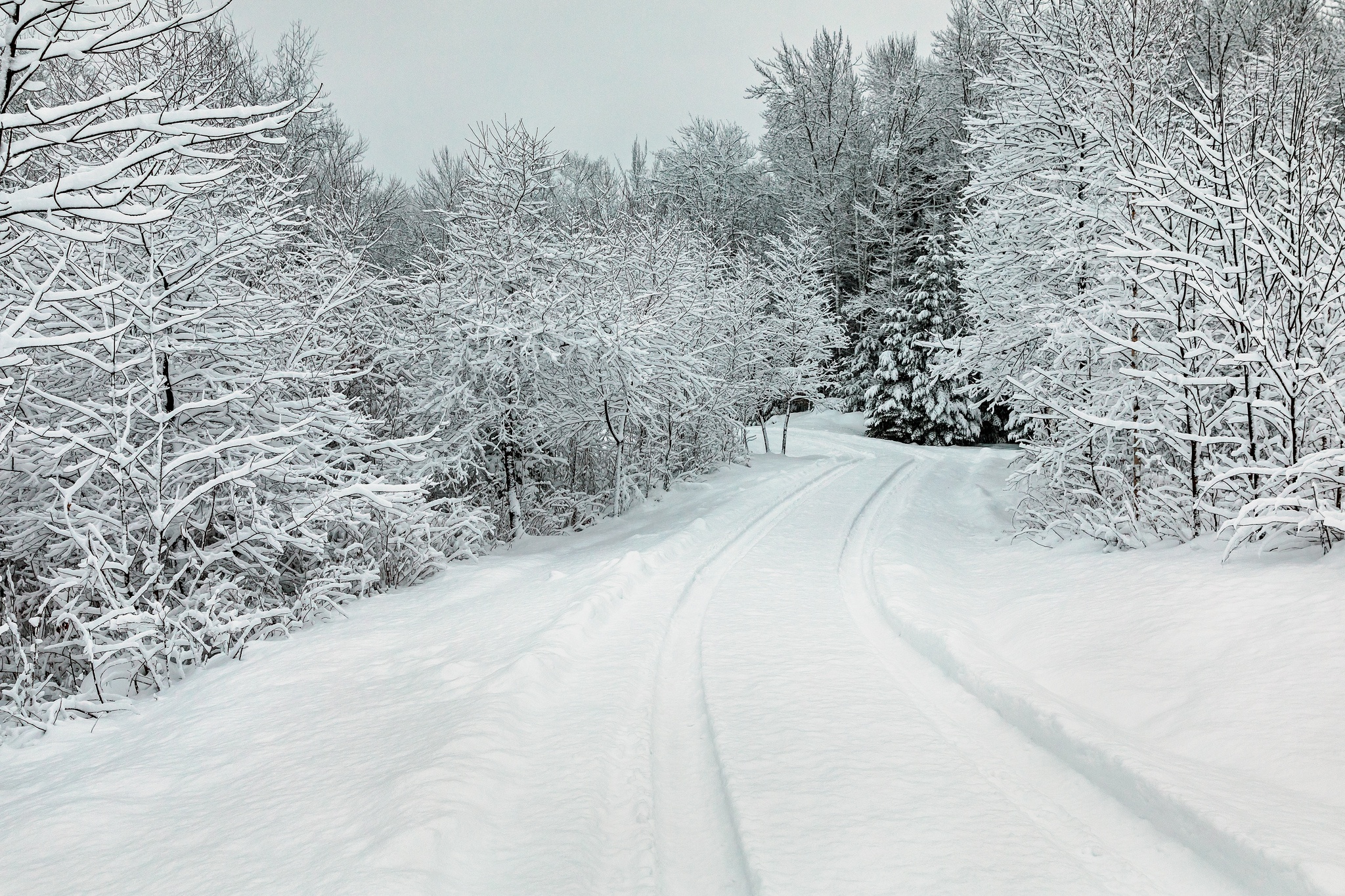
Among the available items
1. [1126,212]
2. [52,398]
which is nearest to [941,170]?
[1126,212]

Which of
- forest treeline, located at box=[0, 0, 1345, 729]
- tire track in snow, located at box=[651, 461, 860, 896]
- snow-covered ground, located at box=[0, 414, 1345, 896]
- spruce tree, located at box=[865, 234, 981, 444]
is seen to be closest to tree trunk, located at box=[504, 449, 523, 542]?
forest treeline, located at box=[0, 0, 1345, 729]

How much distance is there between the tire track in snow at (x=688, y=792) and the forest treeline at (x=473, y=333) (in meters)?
3.04

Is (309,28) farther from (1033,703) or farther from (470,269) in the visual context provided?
(1033,703)

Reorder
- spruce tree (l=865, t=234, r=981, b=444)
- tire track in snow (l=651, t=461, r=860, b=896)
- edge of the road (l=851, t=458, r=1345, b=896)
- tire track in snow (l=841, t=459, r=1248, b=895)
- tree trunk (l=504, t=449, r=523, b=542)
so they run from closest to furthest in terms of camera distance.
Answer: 1. edge of the road (l=851, t=458, r=1345, b=896)
2. tire track in snow (l=841, t=459, r=1248, b=895)
3. tire track in snow (l=651, t=461, r=860, b=896)
4. tree trunk (l=504, t=449, r=523, b=542)
5. spruce tree (l=865, t=234, r=981, b=444)

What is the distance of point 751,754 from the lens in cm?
375

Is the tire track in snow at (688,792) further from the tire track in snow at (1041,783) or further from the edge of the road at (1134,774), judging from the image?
the edge of the road at (1134,774)

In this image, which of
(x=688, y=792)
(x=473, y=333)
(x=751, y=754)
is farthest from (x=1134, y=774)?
(x=473, y=333)

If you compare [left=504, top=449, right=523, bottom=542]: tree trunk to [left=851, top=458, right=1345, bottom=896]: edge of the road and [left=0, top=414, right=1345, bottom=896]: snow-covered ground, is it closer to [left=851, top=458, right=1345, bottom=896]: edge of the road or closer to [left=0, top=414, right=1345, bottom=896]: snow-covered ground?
[left=0, top=414, right=1345, bottom=896]: snow-covered ground

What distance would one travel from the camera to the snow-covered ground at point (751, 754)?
2666 mm

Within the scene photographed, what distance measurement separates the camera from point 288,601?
7.89 meters

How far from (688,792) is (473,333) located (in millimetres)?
10913

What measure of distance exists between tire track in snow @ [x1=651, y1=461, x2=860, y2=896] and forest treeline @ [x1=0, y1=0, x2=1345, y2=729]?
3.04 metres

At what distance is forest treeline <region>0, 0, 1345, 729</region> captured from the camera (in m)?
5.15

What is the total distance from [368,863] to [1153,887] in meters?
2.92
